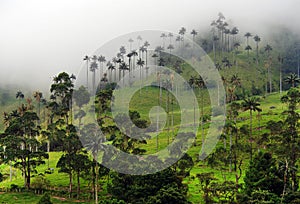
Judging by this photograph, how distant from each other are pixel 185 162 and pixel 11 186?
120ft

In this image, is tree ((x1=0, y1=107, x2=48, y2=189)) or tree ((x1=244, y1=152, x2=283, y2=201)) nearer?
tree ((x1=244, y1=152, x2=283, y2=201))

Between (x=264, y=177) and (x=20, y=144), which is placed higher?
(x=20, y=144)

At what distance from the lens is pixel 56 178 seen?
8275cm

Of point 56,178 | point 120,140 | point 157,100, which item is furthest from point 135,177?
point 157,100

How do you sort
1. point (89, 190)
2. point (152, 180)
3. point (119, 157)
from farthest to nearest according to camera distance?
point (89, 190), point (119, 157), point (152, 180)

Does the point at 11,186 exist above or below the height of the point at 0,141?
below

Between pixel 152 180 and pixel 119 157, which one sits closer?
pixel 152 180

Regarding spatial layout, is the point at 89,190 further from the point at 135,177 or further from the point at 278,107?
the point at 278,107

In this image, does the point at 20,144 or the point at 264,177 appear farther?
the point at 20,144

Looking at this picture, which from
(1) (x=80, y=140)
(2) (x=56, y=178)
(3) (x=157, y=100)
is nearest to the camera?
(1) (x=80, y=140)

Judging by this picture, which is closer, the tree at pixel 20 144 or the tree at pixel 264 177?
the tree at pixel 264 177

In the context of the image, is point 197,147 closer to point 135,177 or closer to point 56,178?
point 56,178

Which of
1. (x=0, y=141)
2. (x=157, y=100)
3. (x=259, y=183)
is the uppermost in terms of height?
(x=157, y=100)

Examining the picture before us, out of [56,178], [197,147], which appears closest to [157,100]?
[197,147]
